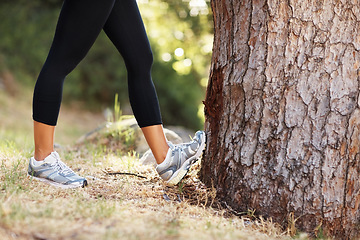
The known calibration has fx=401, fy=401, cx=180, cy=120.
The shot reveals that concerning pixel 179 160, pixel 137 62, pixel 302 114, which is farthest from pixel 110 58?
pixel 302 114

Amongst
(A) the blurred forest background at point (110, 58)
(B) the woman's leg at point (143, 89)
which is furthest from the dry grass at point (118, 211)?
(A) the blurred forest background at point (110, 58)

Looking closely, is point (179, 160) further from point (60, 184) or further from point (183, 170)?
point (60, 184)

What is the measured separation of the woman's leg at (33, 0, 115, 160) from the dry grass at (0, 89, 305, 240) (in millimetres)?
360

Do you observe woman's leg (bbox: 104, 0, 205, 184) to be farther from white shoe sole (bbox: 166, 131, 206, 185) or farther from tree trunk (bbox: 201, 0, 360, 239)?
tree trunk (bbox: 201, 0, 360, 239)

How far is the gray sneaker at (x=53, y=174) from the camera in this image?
7.08ft

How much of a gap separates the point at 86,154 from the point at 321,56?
7.18ft

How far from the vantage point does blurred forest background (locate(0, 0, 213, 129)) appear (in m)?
8.60

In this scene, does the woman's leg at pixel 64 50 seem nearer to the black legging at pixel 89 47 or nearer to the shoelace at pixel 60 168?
the black legging at pixel 89 47

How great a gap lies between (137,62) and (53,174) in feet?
2.49

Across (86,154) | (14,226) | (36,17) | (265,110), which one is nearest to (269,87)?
(265,110)

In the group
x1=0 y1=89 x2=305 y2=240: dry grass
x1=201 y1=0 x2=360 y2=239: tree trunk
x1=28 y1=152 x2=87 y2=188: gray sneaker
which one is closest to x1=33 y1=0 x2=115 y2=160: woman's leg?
x1=28 y1=152 x2=87 y2=188: gray sneaker

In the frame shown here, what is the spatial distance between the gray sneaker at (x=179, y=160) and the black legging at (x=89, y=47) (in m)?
Answer: 0.20

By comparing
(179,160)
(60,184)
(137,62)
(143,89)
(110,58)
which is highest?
(137,62)

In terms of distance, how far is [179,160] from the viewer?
2219 millimetres
